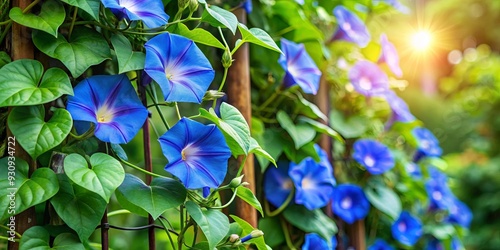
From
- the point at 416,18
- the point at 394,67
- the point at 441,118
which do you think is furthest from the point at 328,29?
the point at 416,18

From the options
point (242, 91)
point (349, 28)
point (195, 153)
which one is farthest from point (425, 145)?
point (195, 153)

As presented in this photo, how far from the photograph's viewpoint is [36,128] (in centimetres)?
70

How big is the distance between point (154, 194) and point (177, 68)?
18 cm

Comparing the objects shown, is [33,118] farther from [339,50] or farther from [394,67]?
[394,67]

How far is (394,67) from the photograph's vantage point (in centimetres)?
154

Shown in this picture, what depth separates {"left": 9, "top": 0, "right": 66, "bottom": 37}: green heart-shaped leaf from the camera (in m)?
0.73

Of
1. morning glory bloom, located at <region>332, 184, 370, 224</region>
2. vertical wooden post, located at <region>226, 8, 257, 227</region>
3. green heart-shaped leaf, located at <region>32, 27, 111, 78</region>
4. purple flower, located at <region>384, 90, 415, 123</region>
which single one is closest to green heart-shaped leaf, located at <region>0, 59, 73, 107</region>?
green heart-shaped leaf, located at <region>32, 27, 111, 78</region>

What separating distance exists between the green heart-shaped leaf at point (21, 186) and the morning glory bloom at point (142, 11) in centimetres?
22

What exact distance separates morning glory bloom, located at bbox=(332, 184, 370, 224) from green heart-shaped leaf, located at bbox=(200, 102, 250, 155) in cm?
55

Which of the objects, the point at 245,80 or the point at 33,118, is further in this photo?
the point at 245,80

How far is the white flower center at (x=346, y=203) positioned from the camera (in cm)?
136

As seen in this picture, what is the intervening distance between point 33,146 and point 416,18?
8339 mm

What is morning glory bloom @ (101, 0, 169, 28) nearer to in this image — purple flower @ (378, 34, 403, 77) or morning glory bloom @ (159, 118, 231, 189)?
morning glory bloom @ (159, 118, 231, 189)

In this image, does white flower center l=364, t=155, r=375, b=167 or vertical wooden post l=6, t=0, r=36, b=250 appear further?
white flower center l=364, t=155, r=375, b=167
